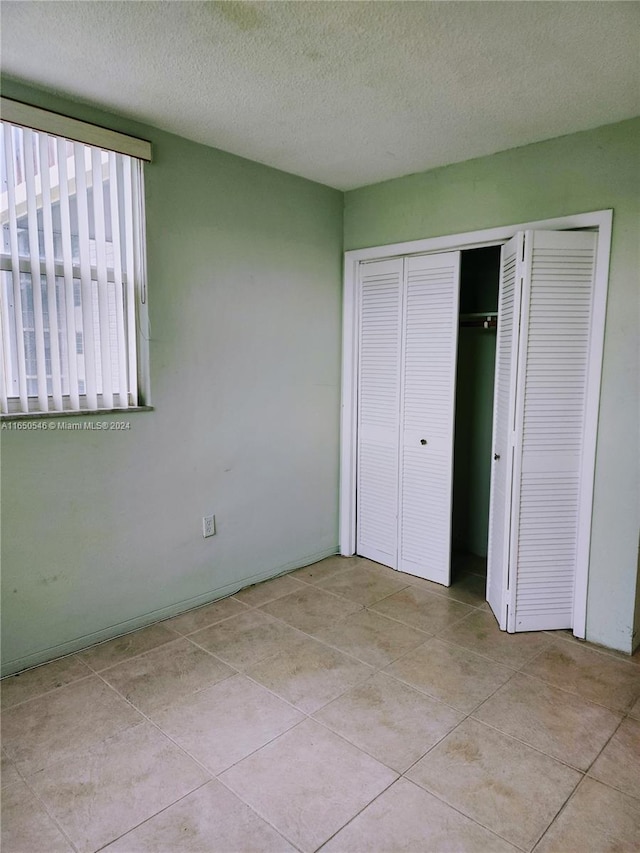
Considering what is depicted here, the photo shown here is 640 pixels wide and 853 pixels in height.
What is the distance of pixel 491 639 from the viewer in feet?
9.14

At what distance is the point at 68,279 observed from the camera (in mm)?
2445

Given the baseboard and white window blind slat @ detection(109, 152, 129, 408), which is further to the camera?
white window blind slat @ detection(109, 152, 129, 408)

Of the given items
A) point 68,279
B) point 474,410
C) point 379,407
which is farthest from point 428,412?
point 68,279

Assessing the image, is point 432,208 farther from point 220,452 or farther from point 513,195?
point 220,452

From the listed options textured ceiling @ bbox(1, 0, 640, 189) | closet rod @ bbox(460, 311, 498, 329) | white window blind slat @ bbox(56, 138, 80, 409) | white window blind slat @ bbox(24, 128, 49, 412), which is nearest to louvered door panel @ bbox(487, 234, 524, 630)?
closet rod @ bbox(460, 311, 498, 329)

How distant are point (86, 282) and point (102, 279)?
0.08 m

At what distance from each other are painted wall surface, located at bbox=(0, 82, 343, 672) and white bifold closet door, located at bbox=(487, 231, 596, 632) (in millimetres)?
1264

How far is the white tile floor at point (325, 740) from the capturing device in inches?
65.5

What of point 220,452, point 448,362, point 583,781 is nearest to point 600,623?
point 583,781

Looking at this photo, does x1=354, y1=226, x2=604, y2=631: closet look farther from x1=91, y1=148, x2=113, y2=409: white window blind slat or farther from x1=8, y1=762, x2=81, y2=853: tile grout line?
x1=8, y1=762, x2=81, y2=853: tile grout line

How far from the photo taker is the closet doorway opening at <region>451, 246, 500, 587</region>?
12.5ft

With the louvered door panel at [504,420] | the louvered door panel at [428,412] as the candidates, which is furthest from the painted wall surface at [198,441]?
the louvered door panel at [504,420]

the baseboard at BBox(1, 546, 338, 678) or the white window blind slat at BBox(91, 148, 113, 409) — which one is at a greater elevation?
the white window blind slat at BBox(91, 148, 113, 409)

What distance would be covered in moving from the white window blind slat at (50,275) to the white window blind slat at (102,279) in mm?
204
